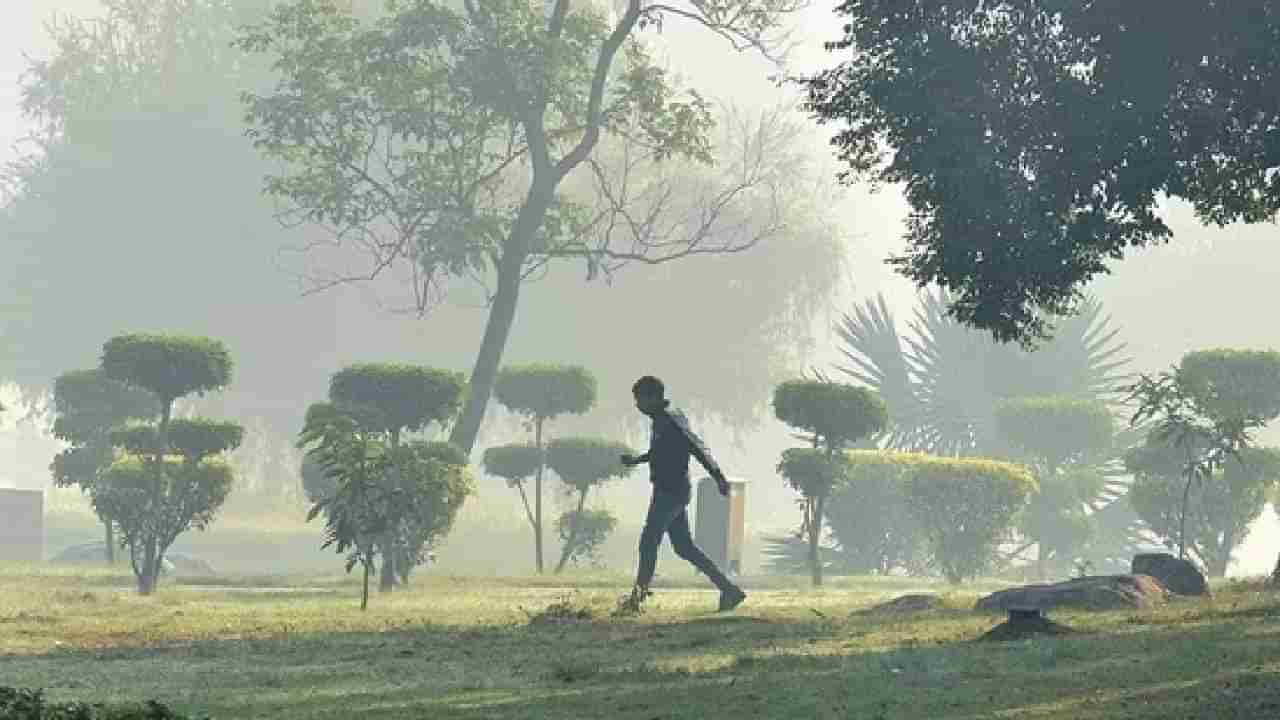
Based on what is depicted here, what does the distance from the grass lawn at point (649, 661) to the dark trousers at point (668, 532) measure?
0.54 meters

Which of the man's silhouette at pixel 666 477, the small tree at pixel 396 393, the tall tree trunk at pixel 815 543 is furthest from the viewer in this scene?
the tall tree trunk at pixel 815 543

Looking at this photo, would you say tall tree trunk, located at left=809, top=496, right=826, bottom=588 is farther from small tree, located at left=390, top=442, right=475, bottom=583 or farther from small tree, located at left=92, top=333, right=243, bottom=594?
small tree, located at left=92, top=333, right=243, bottom=594

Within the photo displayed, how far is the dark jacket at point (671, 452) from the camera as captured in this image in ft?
60.4

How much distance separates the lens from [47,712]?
8.39m

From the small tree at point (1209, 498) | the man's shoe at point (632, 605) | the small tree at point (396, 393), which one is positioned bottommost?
the man's shoe at point (632, 605)

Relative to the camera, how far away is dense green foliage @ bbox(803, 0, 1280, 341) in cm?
1712

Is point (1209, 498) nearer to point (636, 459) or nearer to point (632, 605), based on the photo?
point (632, 605)

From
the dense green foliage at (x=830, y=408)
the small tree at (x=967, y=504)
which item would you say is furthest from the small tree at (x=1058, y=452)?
the dense green foliage at (x=830, y=408)

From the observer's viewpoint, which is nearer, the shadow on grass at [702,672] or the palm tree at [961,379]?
the shadow on grass at [702,672]

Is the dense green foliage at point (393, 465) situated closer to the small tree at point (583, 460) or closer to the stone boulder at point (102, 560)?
the small tree at point (583, 460)

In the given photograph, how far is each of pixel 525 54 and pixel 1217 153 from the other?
1912cm

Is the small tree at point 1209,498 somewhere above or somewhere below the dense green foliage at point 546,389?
below

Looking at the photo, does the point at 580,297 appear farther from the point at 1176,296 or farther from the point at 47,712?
the point at 47,712

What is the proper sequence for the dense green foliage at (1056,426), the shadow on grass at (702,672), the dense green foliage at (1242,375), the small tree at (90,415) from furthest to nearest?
the dense green foliage at (1056,426)
the small tree at (90,415)
the dense green foliage at (1242,375)
the shadow on grass at (702,672)
